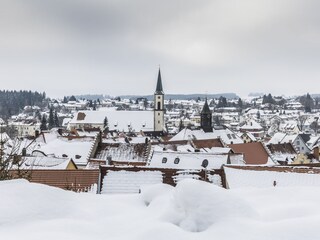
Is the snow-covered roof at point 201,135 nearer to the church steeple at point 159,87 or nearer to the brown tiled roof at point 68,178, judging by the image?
the brown tiled roof at point 68,178

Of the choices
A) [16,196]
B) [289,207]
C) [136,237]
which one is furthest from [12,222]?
[289,207]

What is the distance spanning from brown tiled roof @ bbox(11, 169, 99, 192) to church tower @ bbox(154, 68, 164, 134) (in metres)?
78.8

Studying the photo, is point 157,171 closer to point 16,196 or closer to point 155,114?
point 16,196

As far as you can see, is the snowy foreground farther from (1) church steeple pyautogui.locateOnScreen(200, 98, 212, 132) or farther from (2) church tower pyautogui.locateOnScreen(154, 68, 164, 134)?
(2) church tower pyautogui.locateOnScreen(154, 68, 164, 134)

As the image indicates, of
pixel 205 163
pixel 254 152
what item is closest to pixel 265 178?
pixel 205 163

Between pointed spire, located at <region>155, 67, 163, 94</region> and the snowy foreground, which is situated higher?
pointed spire, located at <region>155, 67, 163, 94</region>

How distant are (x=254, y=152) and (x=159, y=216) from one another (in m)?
38.8

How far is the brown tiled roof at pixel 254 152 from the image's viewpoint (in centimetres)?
4290

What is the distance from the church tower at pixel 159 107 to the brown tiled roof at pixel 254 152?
5517 centimetres

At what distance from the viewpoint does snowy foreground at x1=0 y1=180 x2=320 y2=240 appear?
5753mm

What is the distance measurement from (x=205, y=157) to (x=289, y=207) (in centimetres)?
1943

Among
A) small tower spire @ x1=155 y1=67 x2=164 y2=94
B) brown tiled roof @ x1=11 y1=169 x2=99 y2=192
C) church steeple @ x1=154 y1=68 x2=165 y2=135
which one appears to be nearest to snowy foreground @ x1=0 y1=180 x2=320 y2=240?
brown tiled roof @ x1=11 y1=169 x2=99 y2=192

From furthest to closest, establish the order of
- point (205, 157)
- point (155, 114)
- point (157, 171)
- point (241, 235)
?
point (155, 114), point (205, 157), point (157, 171), point (241, 235)

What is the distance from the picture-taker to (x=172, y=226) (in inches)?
235
